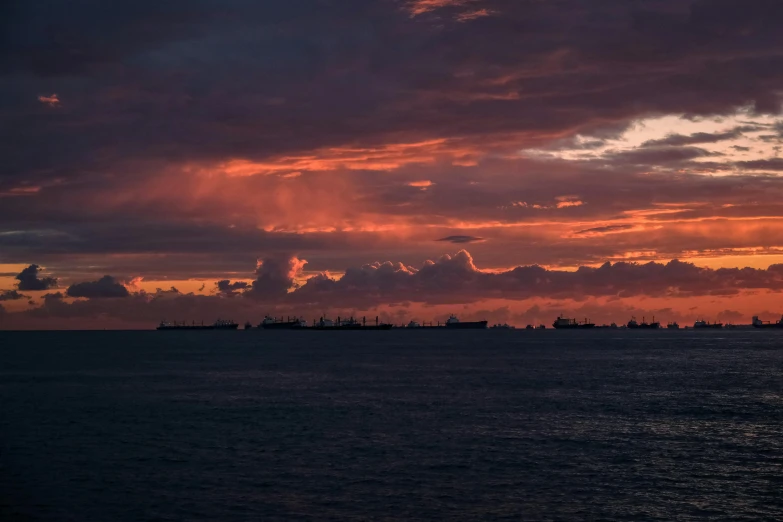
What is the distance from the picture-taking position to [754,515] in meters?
43.4

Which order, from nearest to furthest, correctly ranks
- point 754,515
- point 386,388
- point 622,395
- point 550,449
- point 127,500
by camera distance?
point 754,515 → point 127,500 → point 550,449 → point 622,395 → point 386,388

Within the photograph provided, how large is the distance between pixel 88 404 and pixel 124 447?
3397cm

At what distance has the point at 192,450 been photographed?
62.2m

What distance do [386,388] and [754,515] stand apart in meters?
70.7

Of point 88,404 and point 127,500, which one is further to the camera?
point 88,404

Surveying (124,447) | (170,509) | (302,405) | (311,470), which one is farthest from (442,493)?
(302,405)

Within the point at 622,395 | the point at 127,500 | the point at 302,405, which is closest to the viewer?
the point at 127,500

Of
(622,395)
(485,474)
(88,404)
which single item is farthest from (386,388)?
(485,474)

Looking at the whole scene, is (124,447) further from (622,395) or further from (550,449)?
(622,395)

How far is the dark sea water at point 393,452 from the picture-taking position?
45.5 m

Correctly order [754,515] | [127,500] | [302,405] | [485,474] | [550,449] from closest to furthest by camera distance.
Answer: [754,515], [127,500], [485,474], [550,449], [302,405]

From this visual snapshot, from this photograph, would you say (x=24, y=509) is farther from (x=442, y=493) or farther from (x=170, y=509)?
(x=442, y=493)

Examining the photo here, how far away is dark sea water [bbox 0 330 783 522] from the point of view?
149 feet

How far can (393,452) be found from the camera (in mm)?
60125
